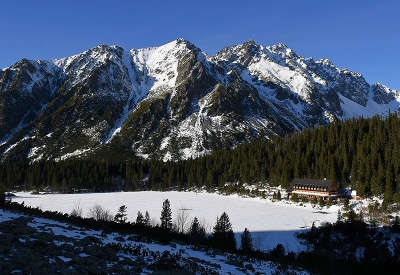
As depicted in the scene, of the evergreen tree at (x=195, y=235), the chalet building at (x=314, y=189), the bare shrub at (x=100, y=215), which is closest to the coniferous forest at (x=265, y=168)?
the chalet building at (x=314, y=189)

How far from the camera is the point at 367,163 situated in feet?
322

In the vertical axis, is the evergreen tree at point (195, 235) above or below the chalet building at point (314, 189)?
below

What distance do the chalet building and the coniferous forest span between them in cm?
735

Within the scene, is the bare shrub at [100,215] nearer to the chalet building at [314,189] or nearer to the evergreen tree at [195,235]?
the evergreen tree at [195,235]

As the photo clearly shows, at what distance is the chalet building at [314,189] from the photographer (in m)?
97.4

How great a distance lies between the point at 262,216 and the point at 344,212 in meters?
21.7

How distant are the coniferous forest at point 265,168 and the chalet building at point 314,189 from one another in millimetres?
7348

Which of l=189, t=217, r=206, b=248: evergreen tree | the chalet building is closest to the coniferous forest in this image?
the chalet building

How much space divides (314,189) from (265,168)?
113 feet

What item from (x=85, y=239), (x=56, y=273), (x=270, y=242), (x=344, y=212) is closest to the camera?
(x=56, y=273)

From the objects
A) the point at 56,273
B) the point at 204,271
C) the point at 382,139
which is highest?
the point at 382,139

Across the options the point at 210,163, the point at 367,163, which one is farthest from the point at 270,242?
the point at 210,163

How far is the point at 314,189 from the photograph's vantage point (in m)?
101

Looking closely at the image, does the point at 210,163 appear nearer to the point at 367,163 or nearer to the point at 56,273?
the point at 367,163
